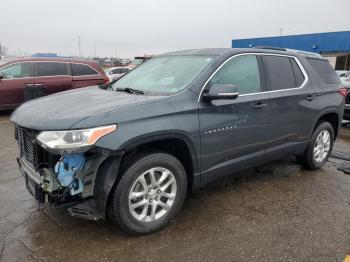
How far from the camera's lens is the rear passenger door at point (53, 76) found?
30.6ft

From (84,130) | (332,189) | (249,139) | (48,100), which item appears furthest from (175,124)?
(332,189)

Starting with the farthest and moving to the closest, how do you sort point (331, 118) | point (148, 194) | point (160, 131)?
1. point (331, 118)
2. point (148, 194)
3. point (160, 131)

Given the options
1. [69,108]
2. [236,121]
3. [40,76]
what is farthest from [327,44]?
[69,108]

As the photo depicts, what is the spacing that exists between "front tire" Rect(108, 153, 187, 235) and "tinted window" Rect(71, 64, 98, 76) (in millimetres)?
7574

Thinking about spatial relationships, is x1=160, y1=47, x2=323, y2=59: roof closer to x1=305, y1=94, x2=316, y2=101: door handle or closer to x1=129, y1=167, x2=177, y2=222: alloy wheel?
x1=305, y1=94, x2=316, y2=101: door handle

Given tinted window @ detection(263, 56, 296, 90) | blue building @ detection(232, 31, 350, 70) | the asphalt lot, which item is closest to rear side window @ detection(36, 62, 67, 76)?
the asphalt lot

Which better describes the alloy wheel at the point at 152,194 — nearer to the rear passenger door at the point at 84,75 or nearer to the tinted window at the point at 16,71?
the rear passenger door at the point at 84,75

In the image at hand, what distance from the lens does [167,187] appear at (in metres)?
3.14

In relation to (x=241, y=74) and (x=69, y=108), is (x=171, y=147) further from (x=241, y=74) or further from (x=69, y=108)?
(x=241, y=74)

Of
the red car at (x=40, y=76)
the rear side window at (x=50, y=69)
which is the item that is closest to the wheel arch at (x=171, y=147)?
the red car at (x=40, y=76)

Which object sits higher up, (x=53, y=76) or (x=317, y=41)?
(x=317, y=41)

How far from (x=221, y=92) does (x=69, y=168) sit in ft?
5.04

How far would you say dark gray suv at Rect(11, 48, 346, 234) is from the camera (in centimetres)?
268

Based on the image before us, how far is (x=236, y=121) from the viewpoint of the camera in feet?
11.6
